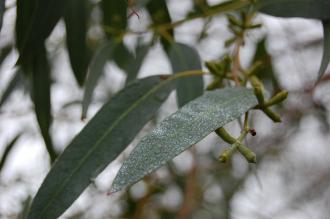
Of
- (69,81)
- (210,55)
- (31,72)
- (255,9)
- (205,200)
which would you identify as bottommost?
(205,200)

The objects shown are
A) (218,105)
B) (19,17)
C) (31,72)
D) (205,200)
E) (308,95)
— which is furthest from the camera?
(205,200)

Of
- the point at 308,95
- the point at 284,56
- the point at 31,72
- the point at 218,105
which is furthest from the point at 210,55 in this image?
the point at 218,105

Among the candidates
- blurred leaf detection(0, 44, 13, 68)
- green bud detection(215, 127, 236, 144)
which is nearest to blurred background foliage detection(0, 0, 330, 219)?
blurred leaf detection(0, 44, 13, 68)

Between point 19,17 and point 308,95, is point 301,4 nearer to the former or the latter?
point 19,17

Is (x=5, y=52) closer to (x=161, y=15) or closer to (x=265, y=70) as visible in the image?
(x=161, y=15)

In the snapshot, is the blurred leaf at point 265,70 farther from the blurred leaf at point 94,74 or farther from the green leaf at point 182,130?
the green leaf at point 182,130

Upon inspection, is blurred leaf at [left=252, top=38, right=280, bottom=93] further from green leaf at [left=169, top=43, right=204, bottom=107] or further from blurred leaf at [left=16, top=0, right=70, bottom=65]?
blurred leaf at [left=16, top=0, right=70, bottom=65]

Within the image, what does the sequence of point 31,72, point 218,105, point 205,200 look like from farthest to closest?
point 205,200, point 31,72, point 218,105
